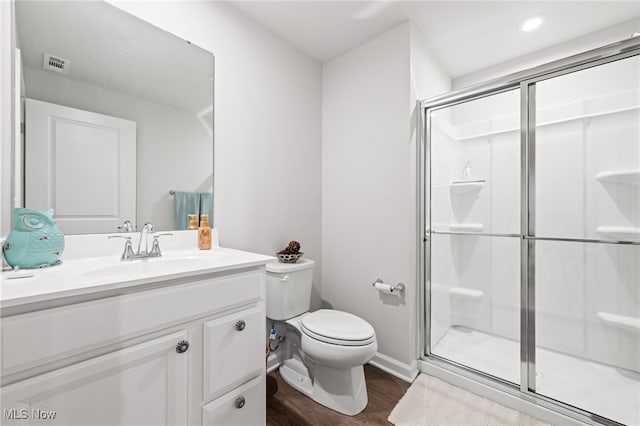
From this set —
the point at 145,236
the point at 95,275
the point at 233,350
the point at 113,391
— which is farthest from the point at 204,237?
the point at 113,391

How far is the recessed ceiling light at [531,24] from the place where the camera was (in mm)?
1808

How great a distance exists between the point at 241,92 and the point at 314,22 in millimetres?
705

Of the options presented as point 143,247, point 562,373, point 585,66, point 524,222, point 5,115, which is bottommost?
point 562,373

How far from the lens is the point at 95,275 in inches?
40.7

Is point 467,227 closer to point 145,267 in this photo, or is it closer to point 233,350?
point 233,350

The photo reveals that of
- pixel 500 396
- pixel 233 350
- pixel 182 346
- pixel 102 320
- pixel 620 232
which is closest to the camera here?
pixel 102 320

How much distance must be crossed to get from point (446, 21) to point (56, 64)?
217 centimetres

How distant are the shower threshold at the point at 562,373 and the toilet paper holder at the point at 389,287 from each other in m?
0.54

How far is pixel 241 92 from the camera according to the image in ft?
5.76

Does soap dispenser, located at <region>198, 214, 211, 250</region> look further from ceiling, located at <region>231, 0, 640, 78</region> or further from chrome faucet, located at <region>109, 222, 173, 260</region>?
ceiling, located at <region>231, 0, 640, 78</region>

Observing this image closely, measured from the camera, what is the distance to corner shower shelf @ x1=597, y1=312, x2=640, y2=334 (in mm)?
1620

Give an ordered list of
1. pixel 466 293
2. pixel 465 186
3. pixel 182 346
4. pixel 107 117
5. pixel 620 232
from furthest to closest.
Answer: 1. pixel 466 293
2. pixel 465 186
3. pixel 620 232
4. pixel 107 117
5. pixel 182 346

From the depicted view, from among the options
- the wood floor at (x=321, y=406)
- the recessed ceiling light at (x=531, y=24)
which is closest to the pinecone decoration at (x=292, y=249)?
the wood floor at (x=321, y=406)

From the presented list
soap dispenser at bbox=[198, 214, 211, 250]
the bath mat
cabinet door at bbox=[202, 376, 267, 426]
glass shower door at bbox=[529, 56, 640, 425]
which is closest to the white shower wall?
glass shower door at bbox=[529, 56, 640, 425]
